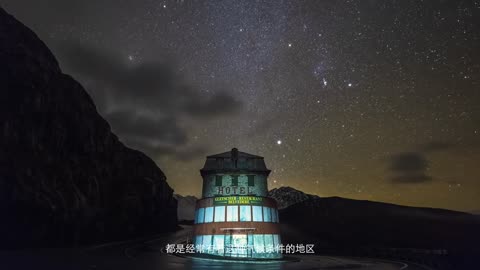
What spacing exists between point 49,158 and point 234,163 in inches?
1377

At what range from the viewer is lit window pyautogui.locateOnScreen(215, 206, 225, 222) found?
4300cm

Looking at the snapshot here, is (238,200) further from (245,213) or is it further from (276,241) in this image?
(276,241)

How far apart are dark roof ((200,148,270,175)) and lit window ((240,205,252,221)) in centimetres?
484

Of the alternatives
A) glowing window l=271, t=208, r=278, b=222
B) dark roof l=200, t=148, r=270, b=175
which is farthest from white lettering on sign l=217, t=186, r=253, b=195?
glowing window l=271, t=208, r=278, b=222

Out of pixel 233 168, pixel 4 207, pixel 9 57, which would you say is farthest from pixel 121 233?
pixel 233 168

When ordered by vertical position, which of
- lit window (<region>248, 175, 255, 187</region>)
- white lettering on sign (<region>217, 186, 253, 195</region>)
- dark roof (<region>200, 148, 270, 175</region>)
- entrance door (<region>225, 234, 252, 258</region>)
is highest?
dark roof (<region>200, 148, 270, 175</region>)

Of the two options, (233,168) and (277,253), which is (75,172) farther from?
(277,253)

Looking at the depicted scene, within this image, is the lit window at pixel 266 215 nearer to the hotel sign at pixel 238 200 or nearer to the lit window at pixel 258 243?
the hotel sign at pixel 238 200

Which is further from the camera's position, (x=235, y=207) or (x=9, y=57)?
(x=9, y=57)

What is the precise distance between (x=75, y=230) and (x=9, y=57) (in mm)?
29995

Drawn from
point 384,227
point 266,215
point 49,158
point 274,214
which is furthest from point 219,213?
point 384,227

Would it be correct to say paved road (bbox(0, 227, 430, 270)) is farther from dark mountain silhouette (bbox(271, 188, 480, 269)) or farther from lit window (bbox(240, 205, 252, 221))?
dark mountain silhouette (bbox(271, 188, 480, 269))

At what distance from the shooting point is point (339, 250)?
54469 millimetres

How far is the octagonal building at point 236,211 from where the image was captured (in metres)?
42.2
